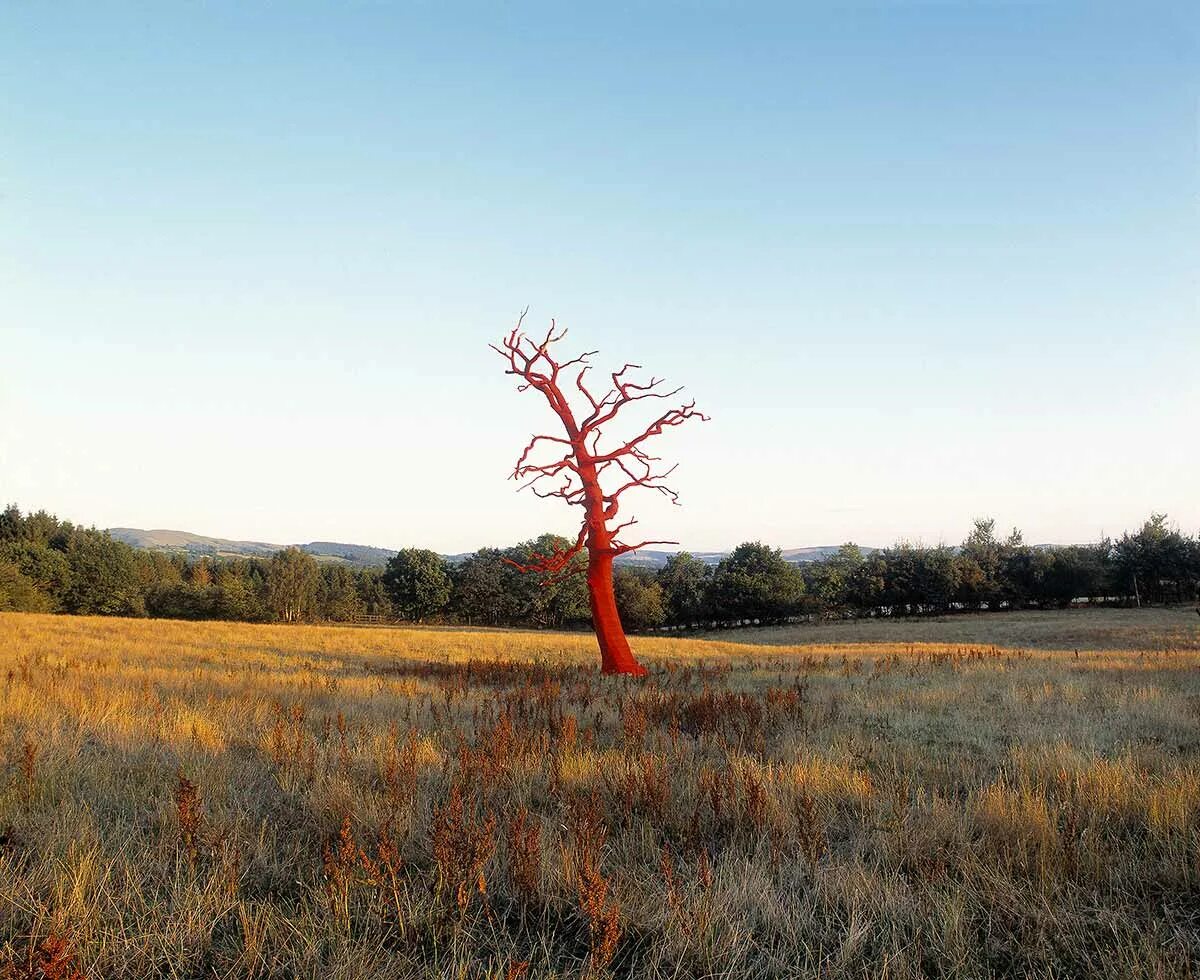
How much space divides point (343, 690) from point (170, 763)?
4.99m

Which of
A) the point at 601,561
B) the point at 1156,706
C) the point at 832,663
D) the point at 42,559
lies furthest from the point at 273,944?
the point at 42,559

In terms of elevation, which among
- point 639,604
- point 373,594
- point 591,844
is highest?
point 591,844

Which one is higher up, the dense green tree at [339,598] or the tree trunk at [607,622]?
the tree trunk at [607,622]

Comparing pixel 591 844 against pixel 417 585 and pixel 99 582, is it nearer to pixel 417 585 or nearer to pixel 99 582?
pixel 417 585

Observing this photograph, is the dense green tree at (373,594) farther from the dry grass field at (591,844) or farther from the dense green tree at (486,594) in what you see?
the dry grass field at (591,844)

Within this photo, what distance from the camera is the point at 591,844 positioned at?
354 centimetres

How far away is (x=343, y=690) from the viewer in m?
10.5

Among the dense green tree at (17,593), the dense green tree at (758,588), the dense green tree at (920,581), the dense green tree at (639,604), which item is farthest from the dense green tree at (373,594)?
the dense green tree at (920,581)

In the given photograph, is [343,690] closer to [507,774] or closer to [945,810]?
[507,774]

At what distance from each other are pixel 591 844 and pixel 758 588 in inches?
2901

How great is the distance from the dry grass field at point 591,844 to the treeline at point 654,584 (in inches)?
2386

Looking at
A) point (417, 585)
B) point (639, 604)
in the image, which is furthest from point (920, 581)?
point (417, 585)

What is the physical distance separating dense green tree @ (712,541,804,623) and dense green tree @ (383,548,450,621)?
106 ft

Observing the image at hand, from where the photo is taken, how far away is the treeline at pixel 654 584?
7106 centimetres
